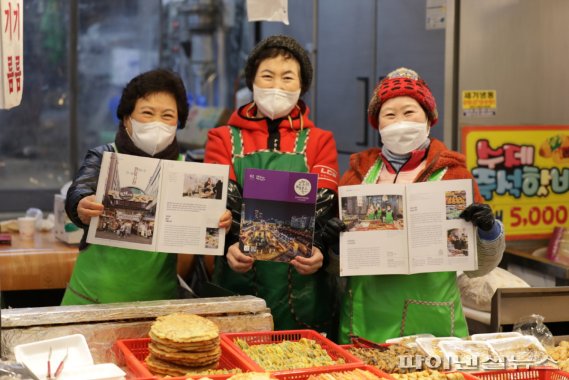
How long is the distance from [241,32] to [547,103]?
469 cm

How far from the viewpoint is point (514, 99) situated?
469cm

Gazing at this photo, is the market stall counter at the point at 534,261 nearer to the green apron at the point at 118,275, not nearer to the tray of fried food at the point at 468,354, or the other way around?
the tray of fried food at the point at 468,354

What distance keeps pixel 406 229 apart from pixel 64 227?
2.64 metres

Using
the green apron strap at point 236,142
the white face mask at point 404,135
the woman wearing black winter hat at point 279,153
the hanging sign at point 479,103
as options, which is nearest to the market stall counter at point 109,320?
the woman wearing black winter hat at point 279,153

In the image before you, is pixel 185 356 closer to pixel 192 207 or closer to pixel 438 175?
pixel 192 207

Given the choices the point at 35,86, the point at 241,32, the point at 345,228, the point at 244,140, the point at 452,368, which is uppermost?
the point at 241,32

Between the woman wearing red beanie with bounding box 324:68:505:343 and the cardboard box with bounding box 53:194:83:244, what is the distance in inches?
89.5

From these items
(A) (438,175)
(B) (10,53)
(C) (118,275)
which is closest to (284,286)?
(C) (118,275)

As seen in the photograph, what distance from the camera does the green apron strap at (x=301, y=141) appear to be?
10.8 feet

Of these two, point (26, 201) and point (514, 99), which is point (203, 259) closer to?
point (514, 99)

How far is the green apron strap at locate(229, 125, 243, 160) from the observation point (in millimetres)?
3291

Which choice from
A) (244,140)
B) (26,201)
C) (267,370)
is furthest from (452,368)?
(26,201)

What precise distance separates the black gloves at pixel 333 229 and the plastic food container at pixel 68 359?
97 cm

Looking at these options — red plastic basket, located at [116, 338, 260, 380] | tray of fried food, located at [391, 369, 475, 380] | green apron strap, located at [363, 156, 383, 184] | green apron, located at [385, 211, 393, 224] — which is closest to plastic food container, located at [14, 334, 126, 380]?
red plastic basket, located at [116, 338, 260, 380]
